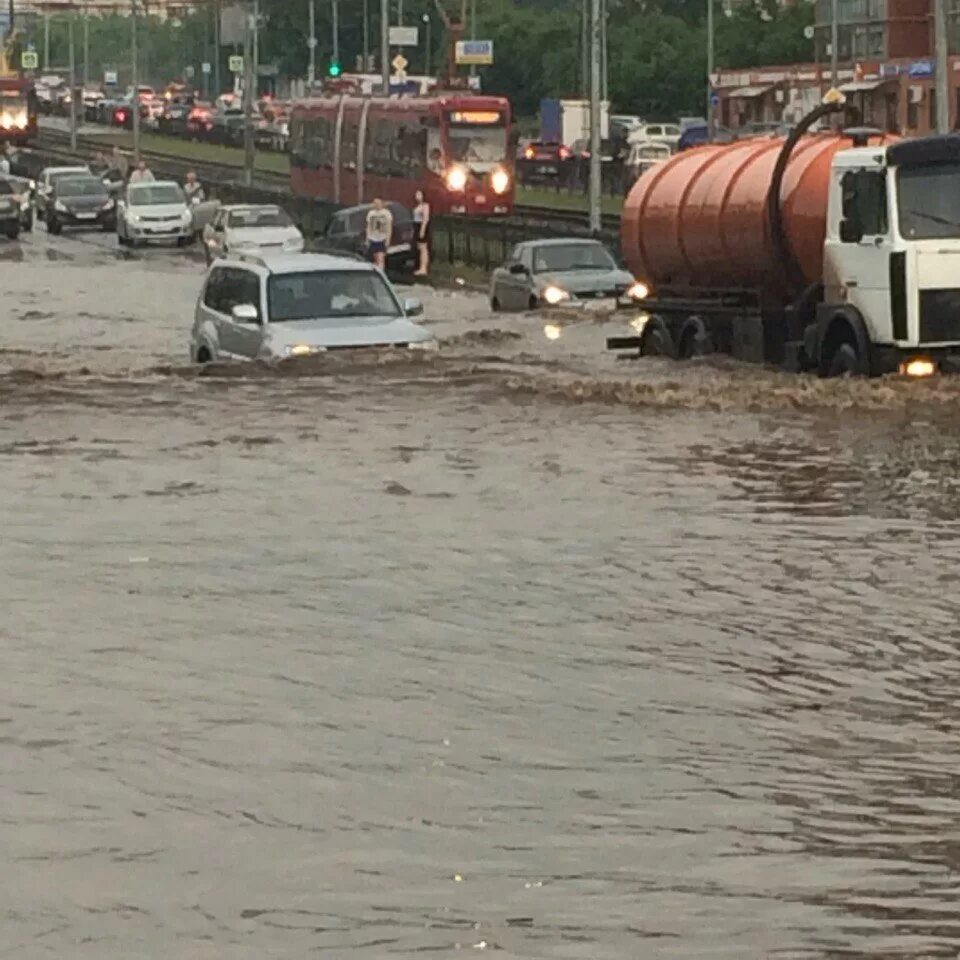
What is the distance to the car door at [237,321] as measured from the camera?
29.7m

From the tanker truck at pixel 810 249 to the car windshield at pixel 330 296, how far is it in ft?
11.1

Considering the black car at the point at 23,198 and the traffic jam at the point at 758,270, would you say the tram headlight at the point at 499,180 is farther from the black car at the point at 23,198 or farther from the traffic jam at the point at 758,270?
the traffic jam at the point at 758,270

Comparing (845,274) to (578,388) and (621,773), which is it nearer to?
(578,388)

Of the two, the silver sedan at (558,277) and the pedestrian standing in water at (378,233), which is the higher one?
the pedestrian standing in water at (378,233)

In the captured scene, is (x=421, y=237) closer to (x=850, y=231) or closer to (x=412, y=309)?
(x=412, y=309)

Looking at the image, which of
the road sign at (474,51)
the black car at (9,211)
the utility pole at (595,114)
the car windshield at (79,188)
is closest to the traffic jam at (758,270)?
the utility pole at (595,114)

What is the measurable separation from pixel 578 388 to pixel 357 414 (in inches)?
138

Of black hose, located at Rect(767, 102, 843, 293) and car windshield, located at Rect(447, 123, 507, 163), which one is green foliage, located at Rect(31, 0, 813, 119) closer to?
car windshield, located at Rect(447, 123, 507, 163)

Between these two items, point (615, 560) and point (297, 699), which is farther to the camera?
point (615, 560)

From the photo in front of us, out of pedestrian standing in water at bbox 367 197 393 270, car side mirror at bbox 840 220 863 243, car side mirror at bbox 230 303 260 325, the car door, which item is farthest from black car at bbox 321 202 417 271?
car side mirror at bbox 840 220 863 243

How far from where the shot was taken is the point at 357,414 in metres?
27.1

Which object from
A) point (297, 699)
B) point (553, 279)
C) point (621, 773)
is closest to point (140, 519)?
point (297, 699)

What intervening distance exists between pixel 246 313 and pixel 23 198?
165ft

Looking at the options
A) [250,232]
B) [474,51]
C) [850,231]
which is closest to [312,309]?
[850,231]
